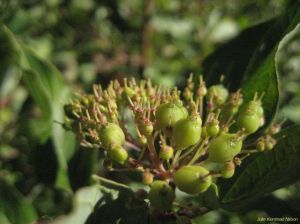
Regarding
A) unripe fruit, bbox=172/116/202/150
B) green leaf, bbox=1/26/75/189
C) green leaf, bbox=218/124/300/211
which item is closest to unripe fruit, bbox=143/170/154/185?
unripe fruit, bbox=172/116/202/150

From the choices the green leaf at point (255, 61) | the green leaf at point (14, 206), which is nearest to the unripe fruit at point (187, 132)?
the green leaf at point (255, 61)

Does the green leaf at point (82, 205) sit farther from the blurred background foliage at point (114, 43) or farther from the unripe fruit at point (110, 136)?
the blurred background foliage at point (114, 43)

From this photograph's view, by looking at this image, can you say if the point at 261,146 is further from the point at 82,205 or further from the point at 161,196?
the point at 82,205

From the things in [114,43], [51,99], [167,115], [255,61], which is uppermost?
[114,43]

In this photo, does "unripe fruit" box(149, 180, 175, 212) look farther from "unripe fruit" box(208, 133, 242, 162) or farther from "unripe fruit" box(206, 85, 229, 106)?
"unripe fruit" box(206, 85, 229, 106)

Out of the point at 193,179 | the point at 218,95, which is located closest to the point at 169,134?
the point at 193,179

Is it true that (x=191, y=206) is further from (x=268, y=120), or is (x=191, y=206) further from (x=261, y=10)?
(x=261, y=10)

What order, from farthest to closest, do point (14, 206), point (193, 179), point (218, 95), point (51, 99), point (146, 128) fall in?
point (51, 99), point (218, 95), point (14, 206), point (146, 128), point (193, 179)
